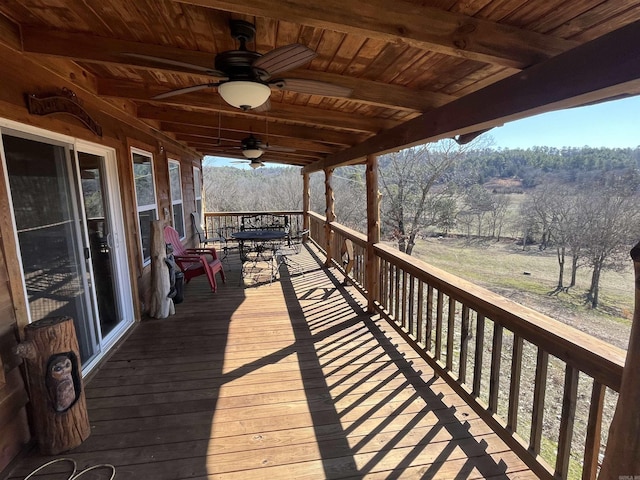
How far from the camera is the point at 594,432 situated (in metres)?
1.32

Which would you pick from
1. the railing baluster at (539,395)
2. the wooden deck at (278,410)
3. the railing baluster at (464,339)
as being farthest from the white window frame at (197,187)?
the railing baluster at (539,395)

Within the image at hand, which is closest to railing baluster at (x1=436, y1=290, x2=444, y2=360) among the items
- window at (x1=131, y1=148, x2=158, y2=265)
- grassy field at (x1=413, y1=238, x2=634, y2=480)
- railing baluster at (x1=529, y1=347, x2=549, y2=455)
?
railing baluster at (x1=529, y1=347, x2=549, y2=455)

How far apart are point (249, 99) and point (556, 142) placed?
1526 cm

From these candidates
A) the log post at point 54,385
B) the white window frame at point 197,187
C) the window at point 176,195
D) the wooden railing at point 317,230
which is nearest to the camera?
the log post at point 54,385

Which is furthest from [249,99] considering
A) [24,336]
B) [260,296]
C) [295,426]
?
[260,296]

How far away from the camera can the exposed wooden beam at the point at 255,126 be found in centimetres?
397

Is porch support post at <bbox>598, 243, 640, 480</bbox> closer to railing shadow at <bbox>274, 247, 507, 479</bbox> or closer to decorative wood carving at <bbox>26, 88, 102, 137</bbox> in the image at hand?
railing shadow at <bbox>274, 247, 507, 479</bbox>

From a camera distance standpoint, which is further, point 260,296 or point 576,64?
point 260,296

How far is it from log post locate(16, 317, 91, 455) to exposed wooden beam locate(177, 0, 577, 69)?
72.3 inches

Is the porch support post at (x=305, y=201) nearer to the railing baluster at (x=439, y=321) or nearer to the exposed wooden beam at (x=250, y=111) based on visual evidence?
the exposed wooden beam at (x=250, y=111)

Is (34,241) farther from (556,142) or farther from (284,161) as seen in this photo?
(556,142)

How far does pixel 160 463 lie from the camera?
5.74 feet

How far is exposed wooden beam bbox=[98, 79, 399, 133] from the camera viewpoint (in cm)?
285

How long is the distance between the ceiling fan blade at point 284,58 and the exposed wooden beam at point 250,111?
132 centimetres
